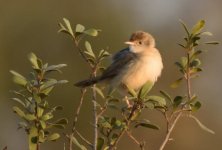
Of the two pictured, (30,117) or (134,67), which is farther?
(134,67)

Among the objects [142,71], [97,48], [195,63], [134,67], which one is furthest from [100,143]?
[97,48]

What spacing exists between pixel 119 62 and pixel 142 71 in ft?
0.76

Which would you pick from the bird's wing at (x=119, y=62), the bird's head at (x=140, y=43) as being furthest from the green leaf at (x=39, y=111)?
the bird's head at (x=140, y=43)

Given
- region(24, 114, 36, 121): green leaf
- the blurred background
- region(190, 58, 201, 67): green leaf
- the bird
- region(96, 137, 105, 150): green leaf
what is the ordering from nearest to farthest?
region(24, 114, 36, 121): green leaf
region(96, 137, 105, 150): green leaf
region(190, 58, 201, 67): green leaf
the bird
the blurred background

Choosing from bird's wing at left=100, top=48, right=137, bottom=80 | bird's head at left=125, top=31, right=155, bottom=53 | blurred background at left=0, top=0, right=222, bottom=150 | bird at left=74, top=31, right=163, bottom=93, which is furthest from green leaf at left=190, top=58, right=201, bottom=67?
blurred background at left=0, top=0, right=222, bottom=150

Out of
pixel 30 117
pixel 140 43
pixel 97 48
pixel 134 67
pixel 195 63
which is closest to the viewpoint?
pixel 30 117

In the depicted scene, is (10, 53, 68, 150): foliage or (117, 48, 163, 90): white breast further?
(117, 48, 163, 90): white breast

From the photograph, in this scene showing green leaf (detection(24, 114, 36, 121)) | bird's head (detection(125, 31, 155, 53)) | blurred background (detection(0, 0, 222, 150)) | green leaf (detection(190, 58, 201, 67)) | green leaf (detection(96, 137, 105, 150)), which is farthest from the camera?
blurred background (detection(0, 0, 222, 150))

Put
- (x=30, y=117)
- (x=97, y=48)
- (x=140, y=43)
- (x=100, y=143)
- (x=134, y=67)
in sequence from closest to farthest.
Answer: (x=30, y=117), (x=100, y=143), (x=134, y=67), (x=140, y=43), (x=97, y=48)

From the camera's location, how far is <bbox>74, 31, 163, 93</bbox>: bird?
7.24 metres

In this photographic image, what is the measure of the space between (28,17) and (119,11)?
2165 mm

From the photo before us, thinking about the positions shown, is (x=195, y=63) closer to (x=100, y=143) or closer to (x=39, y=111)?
(x=100, y=143)

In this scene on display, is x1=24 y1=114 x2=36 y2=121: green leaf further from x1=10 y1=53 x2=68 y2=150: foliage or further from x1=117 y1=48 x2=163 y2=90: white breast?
x1=117 y1=48 x2=163 y2=90: white breast

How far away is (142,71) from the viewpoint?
24.1 ft
